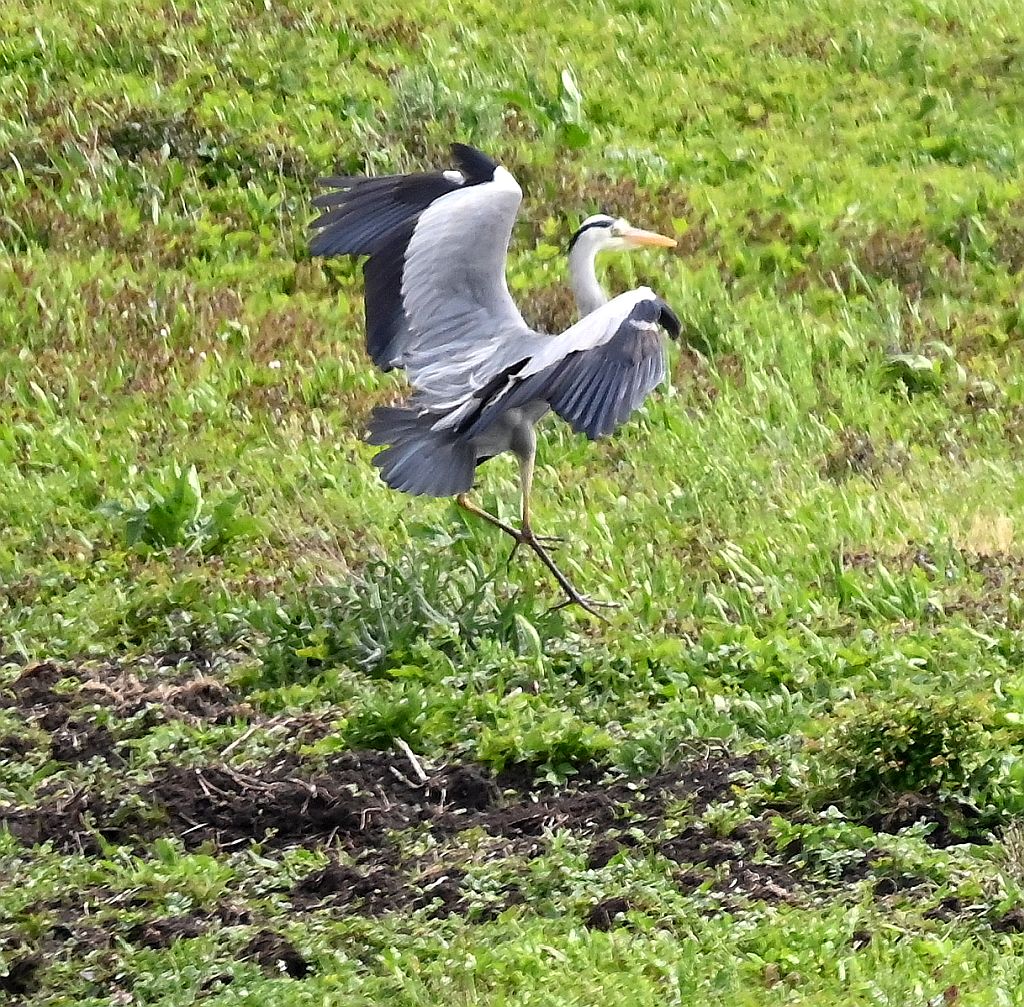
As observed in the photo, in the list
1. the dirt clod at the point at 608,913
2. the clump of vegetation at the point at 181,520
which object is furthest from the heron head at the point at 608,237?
the dirt clod at the point at 608,913

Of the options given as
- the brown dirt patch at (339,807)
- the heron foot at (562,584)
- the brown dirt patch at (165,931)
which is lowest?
the heron foot at (562,584)

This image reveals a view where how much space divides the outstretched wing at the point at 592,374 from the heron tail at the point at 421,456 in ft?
0.28

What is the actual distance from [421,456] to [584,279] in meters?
1.45

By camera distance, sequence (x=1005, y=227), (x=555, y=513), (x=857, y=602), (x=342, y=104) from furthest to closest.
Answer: (x=342, y=104) → (x=1005, y=227) → (x=555, y=513) → (x=857, y=602)

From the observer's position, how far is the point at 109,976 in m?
4.31

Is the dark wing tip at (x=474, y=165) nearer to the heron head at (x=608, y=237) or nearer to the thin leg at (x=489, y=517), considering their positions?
the heron head at (x=608, y=237)

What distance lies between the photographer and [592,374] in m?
6.02

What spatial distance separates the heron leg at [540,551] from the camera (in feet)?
21.9

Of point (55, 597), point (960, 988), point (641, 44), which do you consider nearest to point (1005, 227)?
point (641, 44)

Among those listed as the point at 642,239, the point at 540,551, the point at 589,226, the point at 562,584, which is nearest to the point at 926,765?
the point at 562,584

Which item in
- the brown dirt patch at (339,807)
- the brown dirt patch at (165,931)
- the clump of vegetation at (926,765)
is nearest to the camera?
the brown dirt patch at (165,931)

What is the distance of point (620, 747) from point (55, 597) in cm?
252

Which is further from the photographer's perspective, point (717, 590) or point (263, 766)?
point (717, 590)

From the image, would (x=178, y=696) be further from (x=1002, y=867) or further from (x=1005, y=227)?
(x=1005, y=227)
